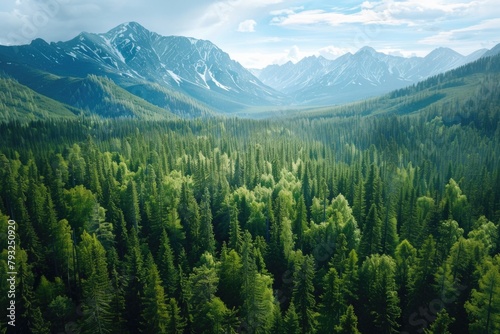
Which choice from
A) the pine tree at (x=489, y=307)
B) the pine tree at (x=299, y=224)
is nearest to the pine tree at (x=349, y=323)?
the pine tree at (x=489, y=307)

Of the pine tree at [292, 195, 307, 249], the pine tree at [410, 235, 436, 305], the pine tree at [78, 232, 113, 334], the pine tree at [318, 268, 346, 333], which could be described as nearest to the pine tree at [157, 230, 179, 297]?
the pine tree at [78, 232, 113, 334]

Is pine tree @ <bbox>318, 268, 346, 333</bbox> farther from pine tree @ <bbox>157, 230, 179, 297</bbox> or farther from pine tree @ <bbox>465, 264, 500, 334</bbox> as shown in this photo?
pine tree @ <bbox>157, 230, 179, 297</bbox>

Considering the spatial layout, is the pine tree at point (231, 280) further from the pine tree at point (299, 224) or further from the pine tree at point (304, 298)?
the pine tree at point (299, 224)

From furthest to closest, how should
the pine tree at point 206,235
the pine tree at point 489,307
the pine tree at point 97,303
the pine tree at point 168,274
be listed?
the pine tree at point 206,235, the pine tree at point 168,274, the pine tree at point 97,303, the pine tree at point 489,307

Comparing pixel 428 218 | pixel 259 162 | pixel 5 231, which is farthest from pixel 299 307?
pixel 259 162

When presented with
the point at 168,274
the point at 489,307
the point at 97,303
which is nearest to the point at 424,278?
the point at 489,307

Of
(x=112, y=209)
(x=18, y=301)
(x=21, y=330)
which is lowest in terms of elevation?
(x=21, y=330)

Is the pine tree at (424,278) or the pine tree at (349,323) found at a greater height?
the pine tree at (349,323)

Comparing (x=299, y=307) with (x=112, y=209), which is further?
(x=112, y=209)

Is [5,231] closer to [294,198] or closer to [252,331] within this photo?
[252,331]
